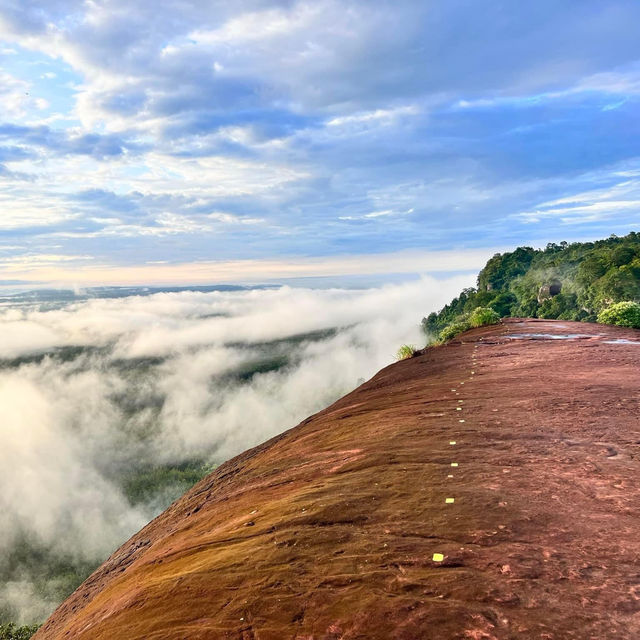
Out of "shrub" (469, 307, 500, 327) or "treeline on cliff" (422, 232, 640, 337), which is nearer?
"shrub" (469, 307, 500, 327)

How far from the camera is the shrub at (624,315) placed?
114 ft

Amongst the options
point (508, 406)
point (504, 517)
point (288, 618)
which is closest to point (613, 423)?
point (508, 406)

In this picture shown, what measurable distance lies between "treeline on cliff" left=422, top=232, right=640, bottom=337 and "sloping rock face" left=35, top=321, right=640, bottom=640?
185 feet

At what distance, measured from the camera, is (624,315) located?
1405 inches

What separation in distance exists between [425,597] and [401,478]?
3482 mm

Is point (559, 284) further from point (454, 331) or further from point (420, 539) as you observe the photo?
point (420, 539)

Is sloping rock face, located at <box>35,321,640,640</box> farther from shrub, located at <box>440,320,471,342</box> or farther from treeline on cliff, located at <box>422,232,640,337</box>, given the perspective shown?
treeline on cliff, located at <box>422,232,640,337</box>

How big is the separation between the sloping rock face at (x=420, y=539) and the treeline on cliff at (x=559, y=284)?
56381 millimetres

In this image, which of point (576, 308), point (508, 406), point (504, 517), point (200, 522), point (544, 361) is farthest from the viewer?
point (576, 308)

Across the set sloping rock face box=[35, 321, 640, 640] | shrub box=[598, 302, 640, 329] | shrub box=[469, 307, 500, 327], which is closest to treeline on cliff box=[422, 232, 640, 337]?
shrub box=[469, 307, 500, 327]

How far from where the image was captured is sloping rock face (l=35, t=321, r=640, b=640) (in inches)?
213

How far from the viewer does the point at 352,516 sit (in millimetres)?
7805

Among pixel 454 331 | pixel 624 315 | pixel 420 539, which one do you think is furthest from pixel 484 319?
pixel 420 539

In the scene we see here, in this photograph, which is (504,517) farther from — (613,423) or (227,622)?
(613,423)
